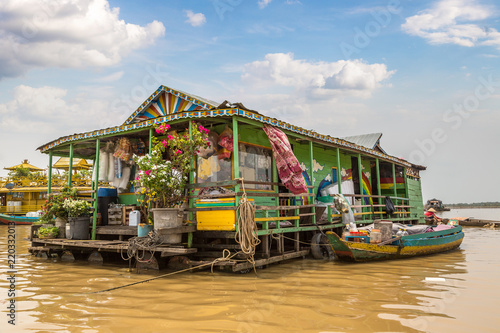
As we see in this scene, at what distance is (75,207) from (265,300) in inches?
257

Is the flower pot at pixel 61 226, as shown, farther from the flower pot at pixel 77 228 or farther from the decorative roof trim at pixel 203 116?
the decorative roof trim at pixel 203 116

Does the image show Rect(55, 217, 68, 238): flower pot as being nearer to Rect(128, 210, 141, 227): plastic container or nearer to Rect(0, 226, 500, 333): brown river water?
Rect(0, 226, 500, 333): brown river water

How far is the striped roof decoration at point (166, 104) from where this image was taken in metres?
10.7

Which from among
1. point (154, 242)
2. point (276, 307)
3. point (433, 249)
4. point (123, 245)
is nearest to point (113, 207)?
point (123, 245)

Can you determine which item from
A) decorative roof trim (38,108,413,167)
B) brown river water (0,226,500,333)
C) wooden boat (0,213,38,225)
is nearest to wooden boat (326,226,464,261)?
brown river water (0,226,500,333)

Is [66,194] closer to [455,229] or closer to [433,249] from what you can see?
[433,249]

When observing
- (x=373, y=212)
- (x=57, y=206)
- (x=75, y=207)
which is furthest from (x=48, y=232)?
(x=373, y=212)

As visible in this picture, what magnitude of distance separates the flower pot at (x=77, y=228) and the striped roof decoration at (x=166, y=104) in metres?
3.59

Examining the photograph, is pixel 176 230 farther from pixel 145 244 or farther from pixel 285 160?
pixel 285 160

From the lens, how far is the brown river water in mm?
4379

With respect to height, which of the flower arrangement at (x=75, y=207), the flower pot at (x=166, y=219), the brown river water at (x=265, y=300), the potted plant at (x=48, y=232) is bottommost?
the brown river water at (x=265, y=300)

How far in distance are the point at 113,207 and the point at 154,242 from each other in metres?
3.67

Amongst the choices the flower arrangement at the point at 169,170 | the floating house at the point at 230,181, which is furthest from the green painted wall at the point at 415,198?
the flower arrangement at the point at 169,170

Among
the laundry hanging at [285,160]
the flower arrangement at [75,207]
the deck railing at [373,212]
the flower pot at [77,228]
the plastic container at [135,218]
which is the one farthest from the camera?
the deck railing at [373,212]
